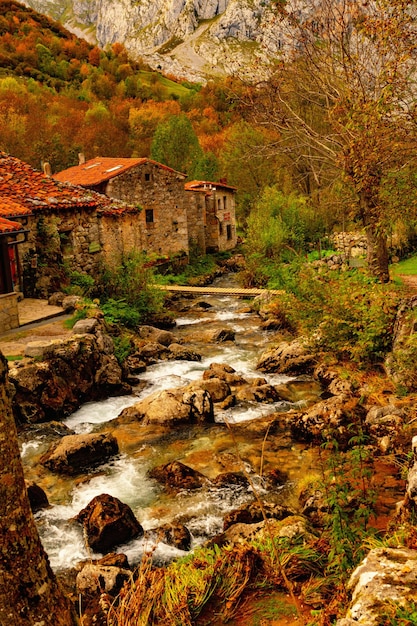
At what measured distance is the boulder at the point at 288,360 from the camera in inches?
582

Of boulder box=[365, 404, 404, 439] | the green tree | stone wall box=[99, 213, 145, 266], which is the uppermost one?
the green tree

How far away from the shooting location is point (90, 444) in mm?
10047

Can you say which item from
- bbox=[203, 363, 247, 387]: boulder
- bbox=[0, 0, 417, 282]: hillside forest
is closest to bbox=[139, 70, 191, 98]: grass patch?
bbox=[0, 0, 417, 282]: hillside forest

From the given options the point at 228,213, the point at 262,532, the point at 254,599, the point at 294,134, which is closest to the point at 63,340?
the point at 262,532

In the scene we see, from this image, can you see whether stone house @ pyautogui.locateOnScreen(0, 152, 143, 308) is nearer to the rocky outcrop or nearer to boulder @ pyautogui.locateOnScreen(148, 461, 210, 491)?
the rocky outcrop

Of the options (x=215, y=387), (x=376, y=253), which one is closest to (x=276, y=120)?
(x=376, y=253)

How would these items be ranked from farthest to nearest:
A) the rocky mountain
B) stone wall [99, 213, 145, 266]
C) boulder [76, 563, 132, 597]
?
the rocky mountain, stone wall [99, 213, 145, 266], boulder [76, 563, 132, 597]

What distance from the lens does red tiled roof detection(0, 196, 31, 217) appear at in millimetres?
15312

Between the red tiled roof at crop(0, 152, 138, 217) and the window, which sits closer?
the red tiled roof at crop(0, 152, 138, 217)

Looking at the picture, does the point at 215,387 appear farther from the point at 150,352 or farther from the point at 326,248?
the point at 326,248

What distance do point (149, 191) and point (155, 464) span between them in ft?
72.5

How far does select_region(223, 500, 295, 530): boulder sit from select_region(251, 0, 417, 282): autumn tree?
277 inches

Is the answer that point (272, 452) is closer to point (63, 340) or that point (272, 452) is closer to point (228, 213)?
point (63, 340)

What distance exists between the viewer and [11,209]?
618 inches
